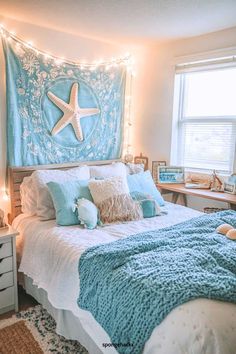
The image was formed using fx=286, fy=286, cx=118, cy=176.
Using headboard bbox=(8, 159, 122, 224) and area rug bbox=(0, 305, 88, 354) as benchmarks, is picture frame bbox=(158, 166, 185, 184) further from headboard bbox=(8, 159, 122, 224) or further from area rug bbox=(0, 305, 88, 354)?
area rug bbox=(0, 305, 88, 354)

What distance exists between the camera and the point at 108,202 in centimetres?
229

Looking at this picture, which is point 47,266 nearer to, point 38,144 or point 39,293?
point 39,293

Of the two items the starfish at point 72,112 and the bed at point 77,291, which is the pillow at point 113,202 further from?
the starfish at point 72,112

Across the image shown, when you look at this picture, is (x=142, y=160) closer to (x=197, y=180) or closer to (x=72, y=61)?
(x=197, y=180)

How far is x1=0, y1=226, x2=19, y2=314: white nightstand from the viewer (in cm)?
204

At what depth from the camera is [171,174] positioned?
10.7 feet

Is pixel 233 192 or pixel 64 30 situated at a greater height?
pixel 64 30

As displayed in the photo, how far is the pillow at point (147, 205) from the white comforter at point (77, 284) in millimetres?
66

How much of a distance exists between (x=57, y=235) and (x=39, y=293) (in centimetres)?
53

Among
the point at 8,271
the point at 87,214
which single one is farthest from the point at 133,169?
the point at 8,271

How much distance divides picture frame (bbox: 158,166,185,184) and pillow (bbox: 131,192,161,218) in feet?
2.54

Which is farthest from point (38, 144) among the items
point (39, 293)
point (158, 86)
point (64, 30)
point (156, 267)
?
point (156, 267)

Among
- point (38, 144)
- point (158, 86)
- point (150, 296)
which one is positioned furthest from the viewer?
point (158, 86)

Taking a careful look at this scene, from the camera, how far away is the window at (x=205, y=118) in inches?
115
